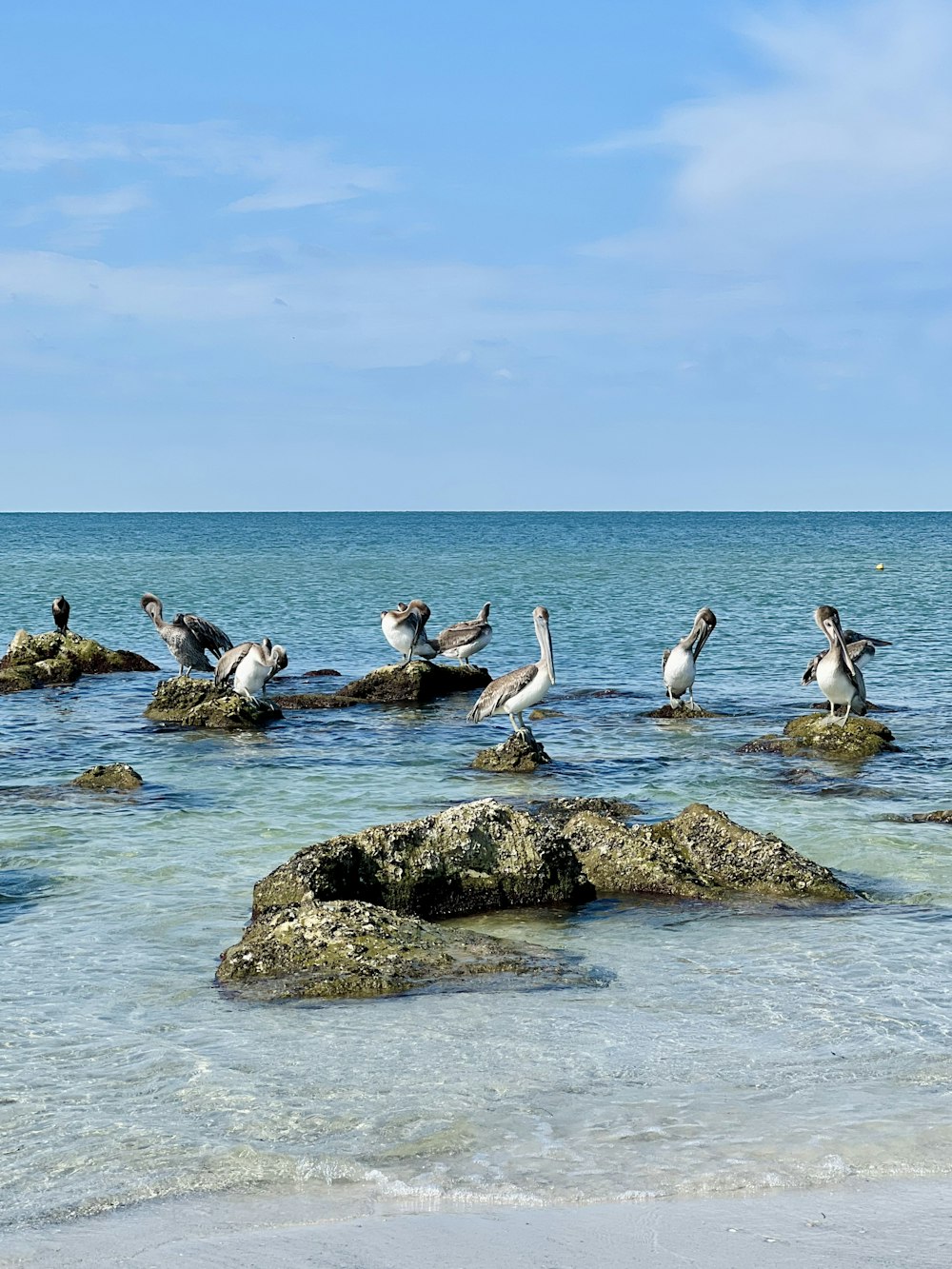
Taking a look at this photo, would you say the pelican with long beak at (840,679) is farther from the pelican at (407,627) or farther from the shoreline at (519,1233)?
the shoreline at (519,1233)

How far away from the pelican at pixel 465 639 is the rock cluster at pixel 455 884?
11.9 meters

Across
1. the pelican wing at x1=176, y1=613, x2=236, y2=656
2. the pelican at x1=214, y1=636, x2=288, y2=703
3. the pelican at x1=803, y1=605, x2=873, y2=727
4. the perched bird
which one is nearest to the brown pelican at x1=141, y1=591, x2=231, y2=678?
the pelican wing at x1=176, y1=613, x2=236, y2=656

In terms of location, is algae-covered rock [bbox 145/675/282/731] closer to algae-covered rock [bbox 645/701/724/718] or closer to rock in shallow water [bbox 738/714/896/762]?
algae-covered rock [bbox 645/701/724/718]

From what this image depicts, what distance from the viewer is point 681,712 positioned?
1970 centimetres

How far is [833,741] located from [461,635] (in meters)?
8.18

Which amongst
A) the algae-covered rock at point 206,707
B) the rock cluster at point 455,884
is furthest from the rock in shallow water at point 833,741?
the algae-covered rock at point 206,707

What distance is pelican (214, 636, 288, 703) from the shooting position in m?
19.8

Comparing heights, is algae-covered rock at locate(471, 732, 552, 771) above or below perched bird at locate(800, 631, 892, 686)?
below

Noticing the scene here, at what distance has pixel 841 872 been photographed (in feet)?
35.4

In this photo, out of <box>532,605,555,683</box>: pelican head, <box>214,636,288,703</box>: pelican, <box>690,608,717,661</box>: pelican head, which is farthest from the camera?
<box>690,608,717,661</box>: pelican head

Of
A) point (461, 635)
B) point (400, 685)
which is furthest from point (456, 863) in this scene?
point (461, 635)

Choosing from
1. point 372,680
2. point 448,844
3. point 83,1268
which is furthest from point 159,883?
point 372,680

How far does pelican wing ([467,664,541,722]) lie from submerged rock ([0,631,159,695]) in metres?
9.28

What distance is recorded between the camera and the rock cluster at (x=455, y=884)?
7793 mm
